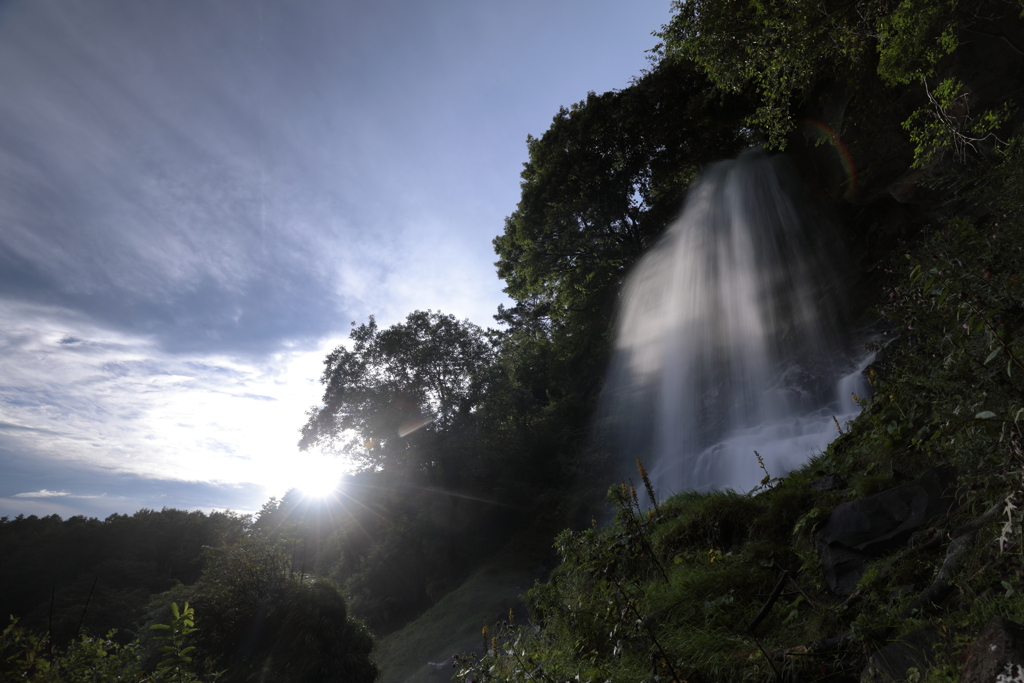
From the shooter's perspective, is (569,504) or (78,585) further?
(569,504)

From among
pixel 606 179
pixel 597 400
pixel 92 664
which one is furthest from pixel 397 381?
pixel 92 664

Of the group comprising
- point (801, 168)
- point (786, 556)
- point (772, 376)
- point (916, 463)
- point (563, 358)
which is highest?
point (801, 168)

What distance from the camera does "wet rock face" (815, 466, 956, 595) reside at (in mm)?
3145

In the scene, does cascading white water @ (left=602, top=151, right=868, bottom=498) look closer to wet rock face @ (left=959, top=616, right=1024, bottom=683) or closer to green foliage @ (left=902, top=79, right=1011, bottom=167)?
green foliage @ (left=902, top=79, right=1011, bottom=167)

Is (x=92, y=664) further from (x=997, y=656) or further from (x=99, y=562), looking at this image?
(x=99, y=562)

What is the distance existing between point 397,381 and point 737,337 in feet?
57.4

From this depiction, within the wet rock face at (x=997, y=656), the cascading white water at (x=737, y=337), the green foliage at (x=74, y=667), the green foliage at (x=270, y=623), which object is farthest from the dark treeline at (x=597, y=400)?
the green foliage at (x=74, y=667)

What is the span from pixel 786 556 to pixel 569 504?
15006 millimetres

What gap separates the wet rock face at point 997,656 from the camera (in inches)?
52.5

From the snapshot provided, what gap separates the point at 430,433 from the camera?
2136 cm

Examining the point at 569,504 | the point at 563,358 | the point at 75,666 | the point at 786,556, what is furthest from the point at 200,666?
the point at 563,358

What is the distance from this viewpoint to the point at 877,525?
332 cm

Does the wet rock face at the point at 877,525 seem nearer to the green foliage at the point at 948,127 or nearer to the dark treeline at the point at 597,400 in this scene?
the dark treeline at the point at 597,400

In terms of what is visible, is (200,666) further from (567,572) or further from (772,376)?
(772,376)
